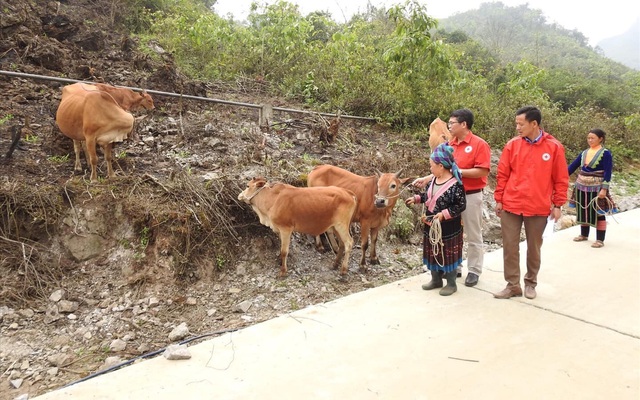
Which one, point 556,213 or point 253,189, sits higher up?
point 253,189

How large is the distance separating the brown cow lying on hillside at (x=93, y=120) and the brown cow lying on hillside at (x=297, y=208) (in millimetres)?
1865

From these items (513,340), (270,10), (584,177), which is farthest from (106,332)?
(270,10)

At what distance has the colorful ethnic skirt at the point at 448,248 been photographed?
4285mm

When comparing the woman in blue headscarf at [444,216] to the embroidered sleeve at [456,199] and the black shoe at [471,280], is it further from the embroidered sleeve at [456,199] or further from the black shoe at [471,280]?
the black shoe at [471,280]

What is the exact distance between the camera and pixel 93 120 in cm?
561

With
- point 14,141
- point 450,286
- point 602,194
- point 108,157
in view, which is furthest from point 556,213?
point 14,141

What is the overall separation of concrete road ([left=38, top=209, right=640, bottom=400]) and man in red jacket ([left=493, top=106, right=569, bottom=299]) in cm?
38

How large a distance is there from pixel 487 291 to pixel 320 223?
1816 mm

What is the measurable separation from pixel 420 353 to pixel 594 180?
4.27 m

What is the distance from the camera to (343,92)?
34.6ft

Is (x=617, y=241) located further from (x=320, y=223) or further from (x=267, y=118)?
(x=267, y=118)

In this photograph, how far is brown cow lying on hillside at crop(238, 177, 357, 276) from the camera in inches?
200

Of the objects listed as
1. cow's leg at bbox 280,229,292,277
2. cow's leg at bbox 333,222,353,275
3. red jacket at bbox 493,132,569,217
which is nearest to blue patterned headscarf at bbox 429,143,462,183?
red jacket at bbox 493,132,569,217

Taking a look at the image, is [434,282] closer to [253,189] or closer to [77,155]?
[253,189]
